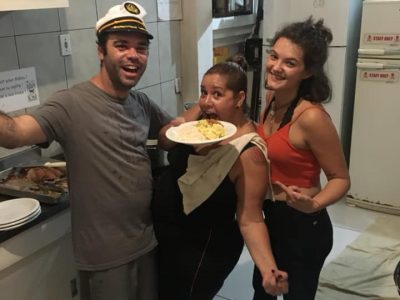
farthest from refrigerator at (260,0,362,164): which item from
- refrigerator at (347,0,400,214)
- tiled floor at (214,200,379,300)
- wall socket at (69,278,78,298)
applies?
wall socket at (69,278,78,298)

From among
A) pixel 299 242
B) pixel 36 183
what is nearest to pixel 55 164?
pixel 36 183

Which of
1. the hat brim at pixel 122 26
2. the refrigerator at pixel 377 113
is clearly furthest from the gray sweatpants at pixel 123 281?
the refrigerator at pixel 377 113

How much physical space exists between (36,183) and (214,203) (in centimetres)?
76

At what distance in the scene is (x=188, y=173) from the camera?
1404 millimetres

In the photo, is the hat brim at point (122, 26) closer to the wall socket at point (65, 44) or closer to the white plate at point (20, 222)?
the white plate at point (20, 222)

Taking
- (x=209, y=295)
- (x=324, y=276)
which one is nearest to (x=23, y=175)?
(x=209, y=295)

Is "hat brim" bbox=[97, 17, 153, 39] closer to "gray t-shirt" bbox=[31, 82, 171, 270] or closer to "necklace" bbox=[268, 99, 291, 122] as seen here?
"gray t-shirt" bbox=[31, 82, 171, 270]

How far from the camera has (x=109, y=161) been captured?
1.34m

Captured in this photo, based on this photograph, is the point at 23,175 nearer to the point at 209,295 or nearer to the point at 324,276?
the point at 209,295

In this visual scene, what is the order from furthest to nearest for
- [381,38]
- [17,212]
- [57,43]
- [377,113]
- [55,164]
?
[377,113] < [381,38] < [57,43] < [55,164] < [17,212]

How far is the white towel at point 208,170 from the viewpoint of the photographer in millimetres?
1310

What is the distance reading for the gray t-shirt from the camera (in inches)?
50.8

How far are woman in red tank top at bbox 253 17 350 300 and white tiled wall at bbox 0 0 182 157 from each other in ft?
3.53

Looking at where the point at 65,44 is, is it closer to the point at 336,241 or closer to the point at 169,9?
the point at 169,9
